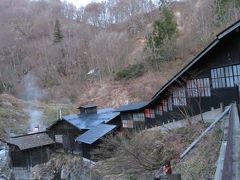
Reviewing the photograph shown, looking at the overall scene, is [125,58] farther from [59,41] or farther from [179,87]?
[179,87]

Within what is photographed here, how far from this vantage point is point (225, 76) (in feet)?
52.2

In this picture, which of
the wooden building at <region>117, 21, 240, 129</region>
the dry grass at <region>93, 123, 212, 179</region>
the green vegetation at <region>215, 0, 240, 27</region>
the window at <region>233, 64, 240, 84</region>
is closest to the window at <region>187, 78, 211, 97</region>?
the wooden building at <region>117, 21, 240, 129</region>

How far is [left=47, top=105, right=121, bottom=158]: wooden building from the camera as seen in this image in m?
27.5

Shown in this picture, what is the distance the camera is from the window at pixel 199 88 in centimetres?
1728

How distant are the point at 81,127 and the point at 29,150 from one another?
7321 millimetres

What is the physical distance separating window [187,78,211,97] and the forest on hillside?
801 inches

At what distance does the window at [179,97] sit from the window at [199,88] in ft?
2.18

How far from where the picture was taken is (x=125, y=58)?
2269 inches

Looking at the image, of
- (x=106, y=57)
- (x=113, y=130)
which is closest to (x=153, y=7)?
(x=106, y=57)

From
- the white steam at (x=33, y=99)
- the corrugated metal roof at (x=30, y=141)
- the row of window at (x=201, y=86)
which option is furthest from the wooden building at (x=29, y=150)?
the row of window at (x=201, y=86)

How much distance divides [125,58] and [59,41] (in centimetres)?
2330

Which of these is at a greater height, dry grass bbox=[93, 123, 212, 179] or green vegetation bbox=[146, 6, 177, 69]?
green vegetation bbox=[146, 6, 177, 69]

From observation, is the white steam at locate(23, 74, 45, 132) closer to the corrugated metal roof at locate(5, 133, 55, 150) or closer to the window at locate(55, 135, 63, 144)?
the corrugated metal roof at locate(5, 133, 55, 150)

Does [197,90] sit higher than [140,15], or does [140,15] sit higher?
[140,15]
